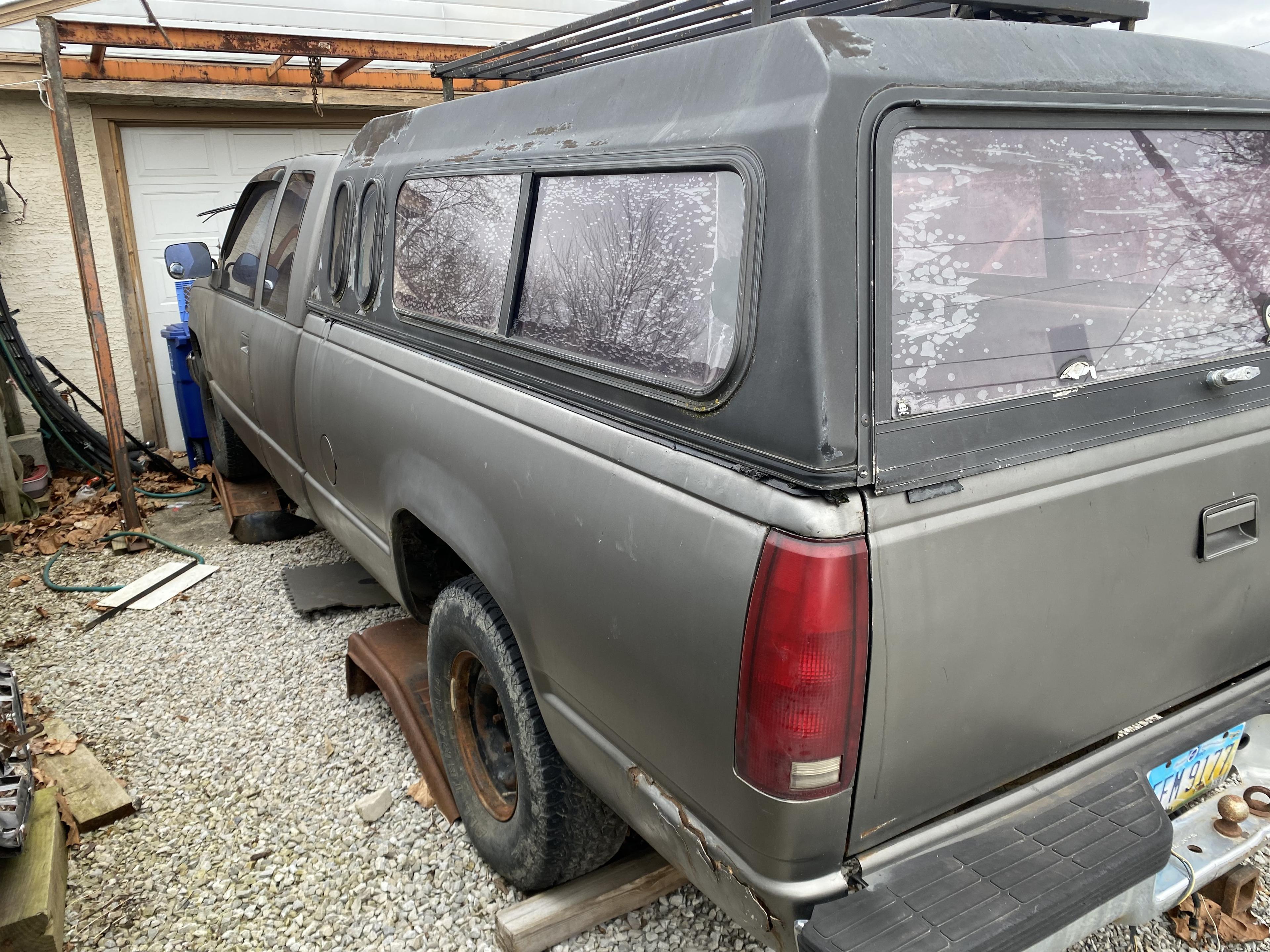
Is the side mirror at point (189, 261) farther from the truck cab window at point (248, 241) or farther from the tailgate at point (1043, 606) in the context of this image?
the tailgate at point (1043, 606)

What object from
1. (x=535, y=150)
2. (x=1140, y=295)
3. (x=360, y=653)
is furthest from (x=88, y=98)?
(x=1140, y=295)

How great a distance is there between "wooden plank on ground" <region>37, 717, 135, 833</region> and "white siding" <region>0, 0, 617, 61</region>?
539 cm

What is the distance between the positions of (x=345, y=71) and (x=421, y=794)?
5.60 metres

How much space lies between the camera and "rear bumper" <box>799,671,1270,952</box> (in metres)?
1.51

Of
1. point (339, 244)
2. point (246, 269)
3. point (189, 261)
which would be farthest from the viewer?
point (189, 261)

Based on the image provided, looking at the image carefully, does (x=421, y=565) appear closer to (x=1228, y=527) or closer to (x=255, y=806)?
(x=255, y=806)

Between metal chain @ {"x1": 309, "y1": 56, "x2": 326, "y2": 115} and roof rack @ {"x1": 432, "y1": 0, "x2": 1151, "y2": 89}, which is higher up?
metal chain @ {"x1": 309, "y1": 56, "x2": 326, "y2": 115}

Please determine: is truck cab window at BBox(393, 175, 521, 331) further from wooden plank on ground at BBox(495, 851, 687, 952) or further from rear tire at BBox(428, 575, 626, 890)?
wooden plank on ground at BBox(495, 851, 687, 952)

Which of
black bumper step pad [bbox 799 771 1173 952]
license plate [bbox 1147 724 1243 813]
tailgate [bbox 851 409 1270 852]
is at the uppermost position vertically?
tailgate [bbox 851 409 1270 852]

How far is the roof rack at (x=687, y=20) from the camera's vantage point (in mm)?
1886

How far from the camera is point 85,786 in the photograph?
3.09 m

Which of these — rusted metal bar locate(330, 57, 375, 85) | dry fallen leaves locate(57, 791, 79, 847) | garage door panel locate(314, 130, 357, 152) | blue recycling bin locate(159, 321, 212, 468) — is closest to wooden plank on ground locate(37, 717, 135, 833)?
dry fallen leaves locate(57, 791, 79, 847)

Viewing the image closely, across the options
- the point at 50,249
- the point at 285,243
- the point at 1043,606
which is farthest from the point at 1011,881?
the point at 50,249

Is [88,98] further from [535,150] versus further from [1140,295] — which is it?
[1140,295]
